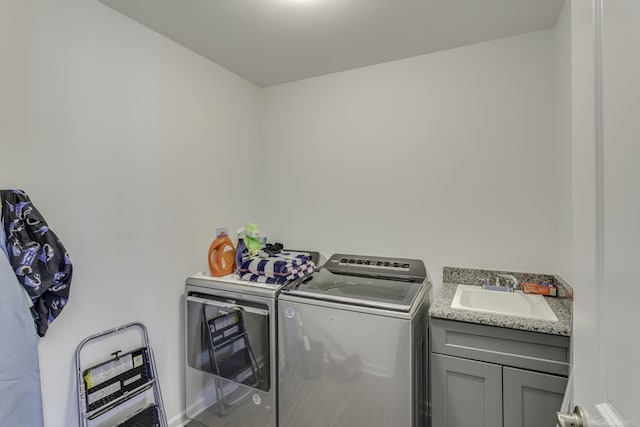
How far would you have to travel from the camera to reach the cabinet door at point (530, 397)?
4.22 ft

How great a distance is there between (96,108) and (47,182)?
44cm

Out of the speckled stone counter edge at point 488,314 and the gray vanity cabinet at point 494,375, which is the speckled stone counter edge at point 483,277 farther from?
the gray vanity cabinet at point 494,375

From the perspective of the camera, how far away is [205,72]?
2131mm

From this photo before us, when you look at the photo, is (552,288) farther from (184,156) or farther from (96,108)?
(96,108)

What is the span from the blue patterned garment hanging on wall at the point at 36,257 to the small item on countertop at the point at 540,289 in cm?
234

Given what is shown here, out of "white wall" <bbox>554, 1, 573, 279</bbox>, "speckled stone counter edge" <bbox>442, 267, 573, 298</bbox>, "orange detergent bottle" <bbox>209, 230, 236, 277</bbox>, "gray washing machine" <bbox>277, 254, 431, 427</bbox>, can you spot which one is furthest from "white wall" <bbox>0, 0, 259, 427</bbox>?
"white wall" <bbox>554, 1, 573, 279</bbox>

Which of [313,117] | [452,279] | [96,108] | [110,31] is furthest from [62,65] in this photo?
[452,279]

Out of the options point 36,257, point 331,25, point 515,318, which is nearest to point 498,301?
point 515,318

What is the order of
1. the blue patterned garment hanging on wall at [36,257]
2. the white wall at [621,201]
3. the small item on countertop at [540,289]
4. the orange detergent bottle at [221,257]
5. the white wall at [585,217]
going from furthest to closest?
the orange detergent bottle at [221,257] < the small item on countertop at [540,289] < the blue patterned garment hanging on wall at [36,257] < the white wall at [585,217] < the white wall at [621,201]

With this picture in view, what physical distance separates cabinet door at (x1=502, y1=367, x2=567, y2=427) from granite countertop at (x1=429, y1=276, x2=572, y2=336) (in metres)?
0.21

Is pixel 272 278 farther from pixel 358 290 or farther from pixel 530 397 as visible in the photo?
pixel 530 397

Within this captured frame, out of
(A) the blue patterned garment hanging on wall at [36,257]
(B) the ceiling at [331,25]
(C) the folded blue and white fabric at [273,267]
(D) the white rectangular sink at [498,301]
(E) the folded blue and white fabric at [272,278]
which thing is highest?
(B) the ceiling at [331,25]

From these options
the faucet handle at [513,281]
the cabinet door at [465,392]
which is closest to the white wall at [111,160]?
the cabinet door at [465,392]

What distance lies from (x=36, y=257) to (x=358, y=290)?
1.48 m
